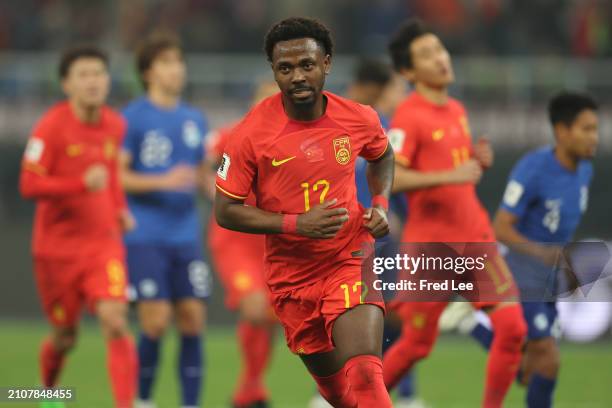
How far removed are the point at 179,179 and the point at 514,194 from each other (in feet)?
8.75

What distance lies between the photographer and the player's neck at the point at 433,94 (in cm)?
803

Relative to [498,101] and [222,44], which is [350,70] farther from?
[222,44]

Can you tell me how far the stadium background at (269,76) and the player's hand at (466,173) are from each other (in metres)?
3.02

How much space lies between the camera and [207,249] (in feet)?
46.8

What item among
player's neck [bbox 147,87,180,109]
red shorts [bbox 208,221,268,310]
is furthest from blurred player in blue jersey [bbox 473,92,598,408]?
player's neck [bbox 147,87,180,109]

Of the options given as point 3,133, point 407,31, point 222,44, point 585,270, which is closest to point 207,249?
point 3,133

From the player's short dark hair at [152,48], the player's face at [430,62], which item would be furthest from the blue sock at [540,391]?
the player's short dark hair at [152,48]

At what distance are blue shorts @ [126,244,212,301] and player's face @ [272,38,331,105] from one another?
3.73m

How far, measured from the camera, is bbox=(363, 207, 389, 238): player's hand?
19.8 feet

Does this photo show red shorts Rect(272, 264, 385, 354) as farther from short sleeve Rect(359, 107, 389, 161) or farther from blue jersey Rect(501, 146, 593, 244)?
blue jersey Rect(501, 146, 593, 244)

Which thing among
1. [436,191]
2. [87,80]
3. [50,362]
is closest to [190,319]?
[50,362]

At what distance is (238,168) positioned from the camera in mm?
6012

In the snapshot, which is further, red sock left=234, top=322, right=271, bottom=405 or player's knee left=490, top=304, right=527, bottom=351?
red sock left=234, top=322, right=271, bottom=405

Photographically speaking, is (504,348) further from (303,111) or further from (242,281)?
(242,281)
